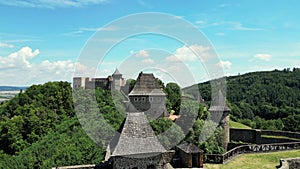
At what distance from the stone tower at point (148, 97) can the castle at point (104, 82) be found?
79.4 feet

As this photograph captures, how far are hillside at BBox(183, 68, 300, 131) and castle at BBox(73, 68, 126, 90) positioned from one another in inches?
828

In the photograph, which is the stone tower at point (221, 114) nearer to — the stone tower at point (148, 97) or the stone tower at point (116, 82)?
the stone tower at point (148, 97)

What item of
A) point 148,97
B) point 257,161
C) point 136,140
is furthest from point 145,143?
point 148,97

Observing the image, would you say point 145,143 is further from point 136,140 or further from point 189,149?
point 189,149

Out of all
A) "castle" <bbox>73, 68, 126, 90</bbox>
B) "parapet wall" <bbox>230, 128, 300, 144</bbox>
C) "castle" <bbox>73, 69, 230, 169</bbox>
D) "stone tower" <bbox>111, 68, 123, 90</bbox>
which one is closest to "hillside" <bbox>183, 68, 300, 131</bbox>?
"stone tower" <bbox>111, 68, 123, 90</bbox>

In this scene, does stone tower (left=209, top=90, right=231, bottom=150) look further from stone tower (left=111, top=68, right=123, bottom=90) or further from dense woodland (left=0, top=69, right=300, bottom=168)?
stone tower (left=111, top=68, right=123, bottom=90)

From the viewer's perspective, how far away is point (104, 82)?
5778 cm

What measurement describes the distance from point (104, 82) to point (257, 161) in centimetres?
4298

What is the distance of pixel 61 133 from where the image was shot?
33.7m

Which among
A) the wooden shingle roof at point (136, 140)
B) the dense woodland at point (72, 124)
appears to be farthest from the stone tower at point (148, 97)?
the wooden shingle roof at point (136, 140)

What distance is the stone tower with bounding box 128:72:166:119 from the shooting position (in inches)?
1097

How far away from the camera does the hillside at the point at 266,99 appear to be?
64.2m

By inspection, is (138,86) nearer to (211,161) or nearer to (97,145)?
(97,145)

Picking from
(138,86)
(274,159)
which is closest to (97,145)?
(138,86)
